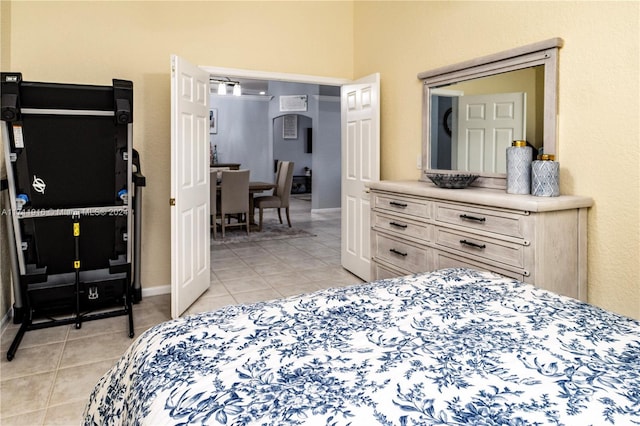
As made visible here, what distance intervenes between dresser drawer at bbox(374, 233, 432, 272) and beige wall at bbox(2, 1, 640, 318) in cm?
88

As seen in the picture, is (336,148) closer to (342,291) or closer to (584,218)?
(584,218)

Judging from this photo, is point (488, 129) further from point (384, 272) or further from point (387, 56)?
point (387, 56)

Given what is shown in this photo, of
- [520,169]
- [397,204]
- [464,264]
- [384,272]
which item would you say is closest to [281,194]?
[384,272]

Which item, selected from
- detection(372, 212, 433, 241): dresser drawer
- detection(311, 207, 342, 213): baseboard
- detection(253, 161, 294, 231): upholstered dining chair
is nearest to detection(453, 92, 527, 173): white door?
detection(372, 212, 433, 241): dresser drawer

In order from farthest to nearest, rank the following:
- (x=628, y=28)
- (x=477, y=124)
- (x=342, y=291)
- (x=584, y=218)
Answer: (x=477, y=124) → (x=584, y=218) → (x=628, y=28) → (x=342, y=291)

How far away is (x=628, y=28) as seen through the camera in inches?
87.6

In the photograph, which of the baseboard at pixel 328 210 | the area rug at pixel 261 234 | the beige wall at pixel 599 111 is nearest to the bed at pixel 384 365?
the beige wall at pixel 599 111

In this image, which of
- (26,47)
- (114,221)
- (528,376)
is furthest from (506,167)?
(26,47)

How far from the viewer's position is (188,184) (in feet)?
11.9

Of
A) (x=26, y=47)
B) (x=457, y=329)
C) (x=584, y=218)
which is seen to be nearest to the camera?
(x=457, y=329)

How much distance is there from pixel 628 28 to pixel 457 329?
2.02 metres

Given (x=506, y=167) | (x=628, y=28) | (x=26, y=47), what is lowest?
(x=506, y=167)

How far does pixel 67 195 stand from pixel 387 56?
3.05 m

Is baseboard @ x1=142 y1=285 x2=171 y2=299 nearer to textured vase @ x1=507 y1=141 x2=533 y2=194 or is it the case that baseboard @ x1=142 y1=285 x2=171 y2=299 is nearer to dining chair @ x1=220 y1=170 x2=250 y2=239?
dining chair @ x1=220 y1=170 x2=250 y2=239
